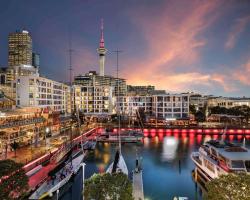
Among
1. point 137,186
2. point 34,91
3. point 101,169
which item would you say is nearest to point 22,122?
point 101,169

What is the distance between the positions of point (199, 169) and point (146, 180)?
7477 millimetres

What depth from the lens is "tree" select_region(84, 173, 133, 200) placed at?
48.8 feet

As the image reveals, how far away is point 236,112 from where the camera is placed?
121 metres

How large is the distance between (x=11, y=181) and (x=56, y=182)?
13.2 meters

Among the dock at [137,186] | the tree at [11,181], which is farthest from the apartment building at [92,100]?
the tree at [11,181]

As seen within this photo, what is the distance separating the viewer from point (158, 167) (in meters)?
42.8

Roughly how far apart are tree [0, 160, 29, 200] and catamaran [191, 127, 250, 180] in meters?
19.7

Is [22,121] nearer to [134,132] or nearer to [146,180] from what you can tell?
[146,180]

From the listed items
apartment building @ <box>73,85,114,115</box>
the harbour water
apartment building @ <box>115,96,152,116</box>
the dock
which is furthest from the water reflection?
apartment building @ <box>73,85,114,115</box>

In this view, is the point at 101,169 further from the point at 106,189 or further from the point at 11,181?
the point at 106,189

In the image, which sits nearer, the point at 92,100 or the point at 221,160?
the point at 221,160

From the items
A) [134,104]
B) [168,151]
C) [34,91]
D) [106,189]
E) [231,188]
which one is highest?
[34,91]

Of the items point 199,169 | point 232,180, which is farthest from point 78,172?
point 232,180

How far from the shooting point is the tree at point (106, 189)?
1488 centimetres
